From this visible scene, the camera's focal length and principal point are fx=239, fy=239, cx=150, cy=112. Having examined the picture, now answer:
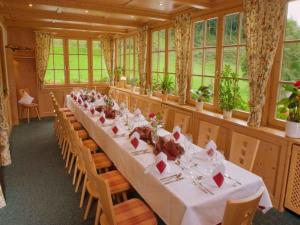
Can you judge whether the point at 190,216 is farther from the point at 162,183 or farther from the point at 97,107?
the point at 97,107

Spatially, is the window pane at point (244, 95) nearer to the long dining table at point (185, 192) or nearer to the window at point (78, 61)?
the long dining table at point (185, 192)

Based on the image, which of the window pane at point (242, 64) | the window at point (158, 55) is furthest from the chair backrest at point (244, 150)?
the window at point (158, 55)

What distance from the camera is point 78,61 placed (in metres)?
8.73

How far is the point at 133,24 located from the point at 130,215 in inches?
223

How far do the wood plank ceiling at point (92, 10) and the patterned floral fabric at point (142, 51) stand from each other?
0.26 m

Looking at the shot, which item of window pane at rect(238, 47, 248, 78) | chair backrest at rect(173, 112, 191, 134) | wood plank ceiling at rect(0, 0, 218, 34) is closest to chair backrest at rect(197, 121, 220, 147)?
chair backrest at rect(173, 112, 191, 134)

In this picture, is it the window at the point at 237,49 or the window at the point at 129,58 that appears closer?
the window at the point at 237,49

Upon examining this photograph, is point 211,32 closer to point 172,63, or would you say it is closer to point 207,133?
point 172,63

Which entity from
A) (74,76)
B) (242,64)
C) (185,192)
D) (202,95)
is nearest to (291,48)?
(242,64)

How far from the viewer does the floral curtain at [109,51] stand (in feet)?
29.3

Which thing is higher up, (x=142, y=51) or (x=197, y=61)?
(x=142, y=51)

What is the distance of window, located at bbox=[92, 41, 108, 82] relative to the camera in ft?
29.7

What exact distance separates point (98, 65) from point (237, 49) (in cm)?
631

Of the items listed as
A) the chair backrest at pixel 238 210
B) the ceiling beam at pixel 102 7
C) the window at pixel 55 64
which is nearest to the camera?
the chair backrest at pixel 238 210
